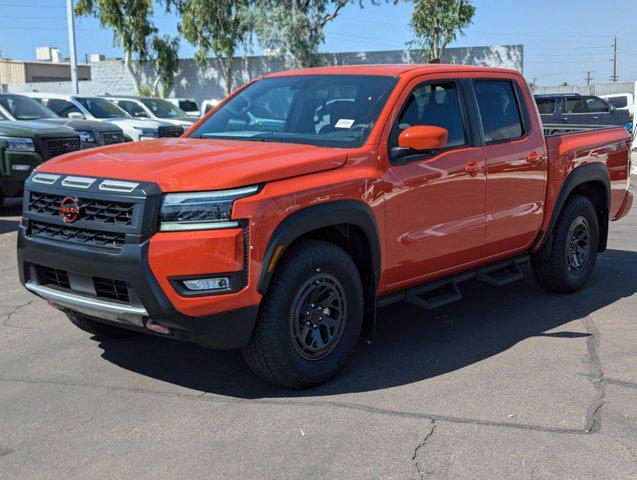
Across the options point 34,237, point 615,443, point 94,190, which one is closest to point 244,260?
point 94,190

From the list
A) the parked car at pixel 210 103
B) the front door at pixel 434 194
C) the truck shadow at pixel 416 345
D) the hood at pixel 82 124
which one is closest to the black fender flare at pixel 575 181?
the truck shadow at pixel 416 345

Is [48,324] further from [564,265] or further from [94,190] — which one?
[564,265]

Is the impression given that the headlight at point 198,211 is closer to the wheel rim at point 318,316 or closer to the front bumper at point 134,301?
the front bumper at point 134,301

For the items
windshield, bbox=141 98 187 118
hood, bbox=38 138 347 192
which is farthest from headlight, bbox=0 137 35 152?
windshield, bbox=141 98 187 118

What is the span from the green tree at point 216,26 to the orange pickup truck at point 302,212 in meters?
30.0

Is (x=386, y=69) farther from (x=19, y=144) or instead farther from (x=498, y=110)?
(x=19, y=144)

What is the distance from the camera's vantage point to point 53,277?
4340 millimetres

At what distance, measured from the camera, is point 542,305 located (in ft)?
21.1

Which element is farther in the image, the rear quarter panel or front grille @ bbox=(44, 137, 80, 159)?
front grille @ bbox=(44, 137, 80, 159)

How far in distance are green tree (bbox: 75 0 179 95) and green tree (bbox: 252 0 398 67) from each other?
479 centimetres

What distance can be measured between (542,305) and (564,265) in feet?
1.31

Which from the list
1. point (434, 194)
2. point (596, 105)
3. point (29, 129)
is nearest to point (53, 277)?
point (434, 194)

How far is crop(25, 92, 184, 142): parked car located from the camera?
1634 centimetres

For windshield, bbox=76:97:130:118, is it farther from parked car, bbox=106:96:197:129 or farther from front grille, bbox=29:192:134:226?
front grille, bbox=29:192:134:226
